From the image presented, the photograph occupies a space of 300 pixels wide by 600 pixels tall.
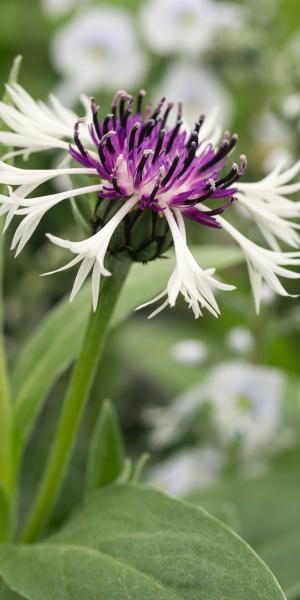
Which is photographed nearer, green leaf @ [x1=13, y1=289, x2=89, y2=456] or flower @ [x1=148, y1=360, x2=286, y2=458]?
green leaf @ [x1=13, y1=289, x2=89, y2=456]

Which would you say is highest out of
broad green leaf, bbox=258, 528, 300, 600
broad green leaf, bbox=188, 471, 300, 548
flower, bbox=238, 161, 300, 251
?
flower, bbox=238, 161, 300, 251

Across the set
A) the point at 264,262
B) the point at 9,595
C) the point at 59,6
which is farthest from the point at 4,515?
the point at 59,6

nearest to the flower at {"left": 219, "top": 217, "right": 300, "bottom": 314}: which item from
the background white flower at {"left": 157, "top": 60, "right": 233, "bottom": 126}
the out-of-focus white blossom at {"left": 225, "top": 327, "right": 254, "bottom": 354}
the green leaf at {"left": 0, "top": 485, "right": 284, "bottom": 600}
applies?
the green leaf at {"left": 0, "top": 485, "right": 284, "bottom": 600}

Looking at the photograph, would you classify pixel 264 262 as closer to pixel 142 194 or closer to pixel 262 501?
pixel 142 194

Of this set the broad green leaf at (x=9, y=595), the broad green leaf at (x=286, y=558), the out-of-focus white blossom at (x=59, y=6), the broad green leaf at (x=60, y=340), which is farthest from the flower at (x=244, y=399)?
the out-of-focus white blossom at (x=59, y=6)

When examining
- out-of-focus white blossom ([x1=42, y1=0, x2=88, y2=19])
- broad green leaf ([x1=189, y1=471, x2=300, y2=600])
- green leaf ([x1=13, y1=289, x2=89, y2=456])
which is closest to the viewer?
green leaf ([x1=13, y1=289, x2=89, y2=456])

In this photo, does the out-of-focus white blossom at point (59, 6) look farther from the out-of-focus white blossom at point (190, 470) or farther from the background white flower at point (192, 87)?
the out-of-focus white blossom at point (190, 470)

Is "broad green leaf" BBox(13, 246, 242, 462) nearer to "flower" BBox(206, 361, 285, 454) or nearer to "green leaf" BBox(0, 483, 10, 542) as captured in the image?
"green leaf" BBox(0, 483, 10, 542)
